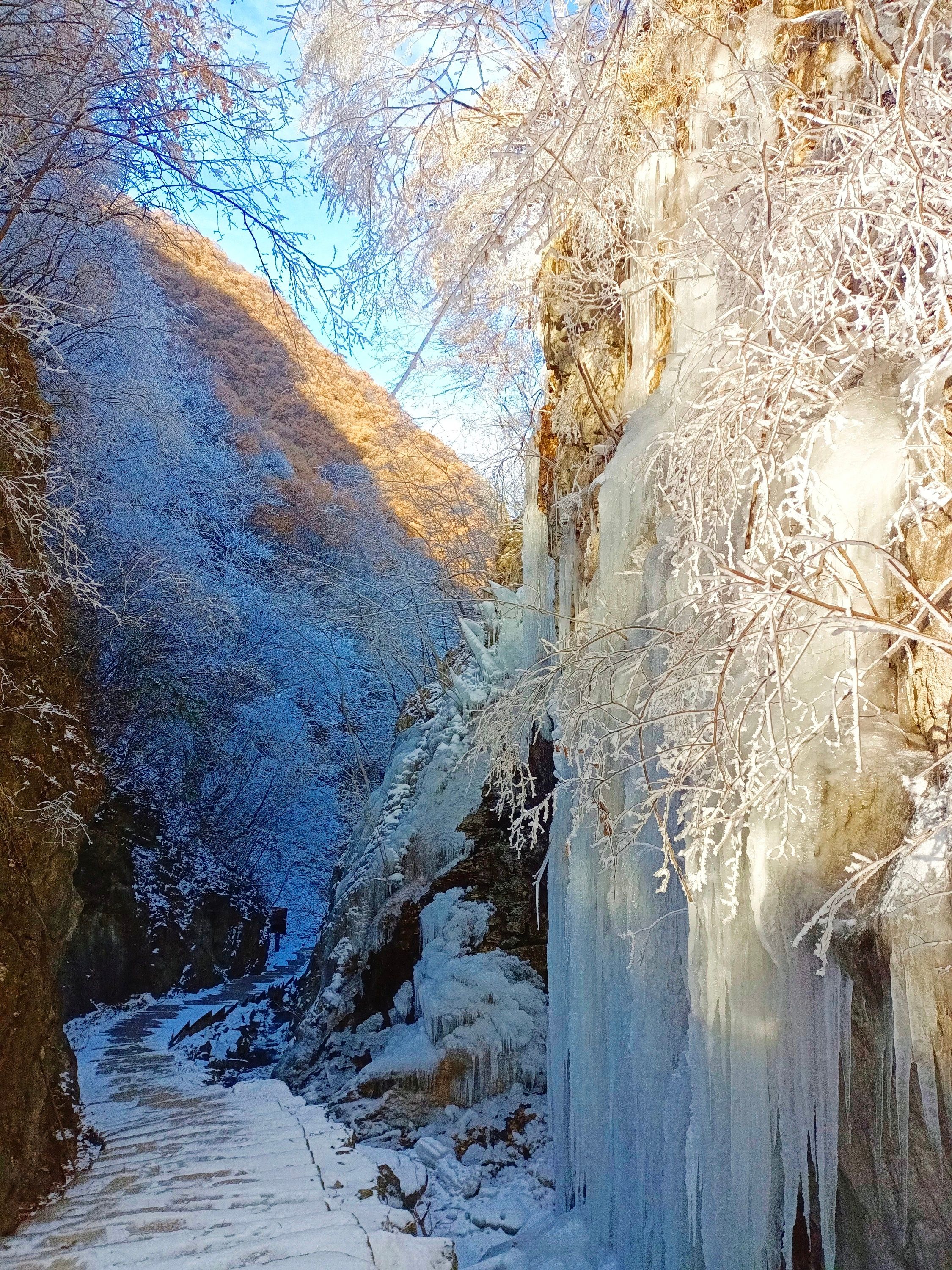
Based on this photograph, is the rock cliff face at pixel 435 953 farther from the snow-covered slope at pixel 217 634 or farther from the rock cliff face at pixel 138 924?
the rock cliff face at pixel 138 924

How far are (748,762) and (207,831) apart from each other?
12.7 m

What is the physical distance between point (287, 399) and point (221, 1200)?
22.4m

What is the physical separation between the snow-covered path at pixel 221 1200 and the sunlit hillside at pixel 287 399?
34.6ft

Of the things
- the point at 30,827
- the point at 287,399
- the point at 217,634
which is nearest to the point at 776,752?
the point at 30,827

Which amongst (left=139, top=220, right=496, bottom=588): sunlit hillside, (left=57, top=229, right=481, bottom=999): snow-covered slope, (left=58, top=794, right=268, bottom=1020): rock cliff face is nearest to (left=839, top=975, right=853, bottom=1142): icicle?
(left=57, top=229, right=481, bottom=999): snow-covered slope

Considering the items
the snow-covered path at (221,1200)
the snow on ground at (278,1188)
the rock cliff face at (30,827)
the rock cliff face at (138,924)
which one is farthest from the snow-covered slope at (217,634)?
the snow-covered path at (221,1200)

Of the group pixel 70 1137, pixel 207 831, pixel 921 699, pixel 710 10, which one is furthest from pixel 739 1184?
pixel 207 831

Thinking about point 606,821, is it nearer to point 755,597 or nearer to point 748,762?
point 748,762

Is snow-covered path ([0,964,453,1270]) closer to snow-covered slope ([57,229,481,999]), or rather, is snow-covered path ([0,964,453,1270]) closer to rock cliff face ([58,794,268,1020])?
rock cliff face ([58,794,268,1020])

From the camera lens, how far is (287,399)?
944 inches

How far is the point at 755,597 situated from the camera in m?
2.48

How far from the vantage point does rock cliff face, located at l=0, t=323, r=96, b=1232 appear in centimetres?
438

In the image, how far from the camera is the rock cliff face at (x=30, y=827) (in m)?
4.38

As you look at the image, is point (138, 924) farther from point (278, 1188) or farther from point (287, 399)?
point (287, 399)
